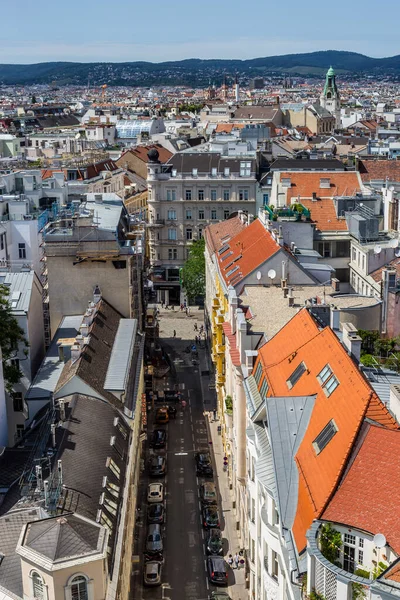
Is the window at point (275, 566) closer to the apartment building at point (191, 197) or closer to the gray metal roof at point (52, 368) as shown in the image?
the gray metal roof at point (52, 368)

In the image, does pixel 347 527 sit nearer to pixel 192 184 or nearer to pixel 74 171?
pixel 192 184

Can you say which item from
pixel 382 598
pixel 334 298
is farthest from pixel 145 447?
pixel 382 598

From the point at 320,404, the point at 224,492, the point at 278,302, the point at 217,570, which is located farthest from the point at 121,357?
the point at 320,404

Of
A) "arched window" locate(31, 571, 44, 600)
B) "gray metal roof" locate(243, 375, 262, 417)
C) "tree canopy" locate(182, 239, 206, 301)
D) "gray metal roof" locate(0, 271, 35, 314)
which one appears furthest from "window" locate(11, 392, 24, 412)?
"tree canopy" locate(182, 239, 206, 301)

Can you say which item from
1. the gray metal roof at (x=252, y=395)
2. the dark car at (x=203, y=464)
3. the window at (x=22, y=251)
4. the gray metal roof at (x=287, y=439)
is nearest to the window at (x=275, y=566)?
the gray metal roof at (x=287, y=439)

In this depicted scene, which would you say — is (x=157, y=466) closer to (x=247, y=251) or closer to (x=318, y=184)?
(x=247, y=251)

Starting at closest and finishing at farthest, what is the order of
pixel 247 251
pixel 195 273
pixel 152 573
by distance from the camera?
pixel 152 573 → pixel 247 251 → pixel 195 273

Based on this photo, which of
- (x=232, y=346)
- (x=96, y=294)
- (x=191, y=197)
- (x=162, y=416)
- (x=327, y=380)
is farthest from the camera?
(x=191, y=197)
